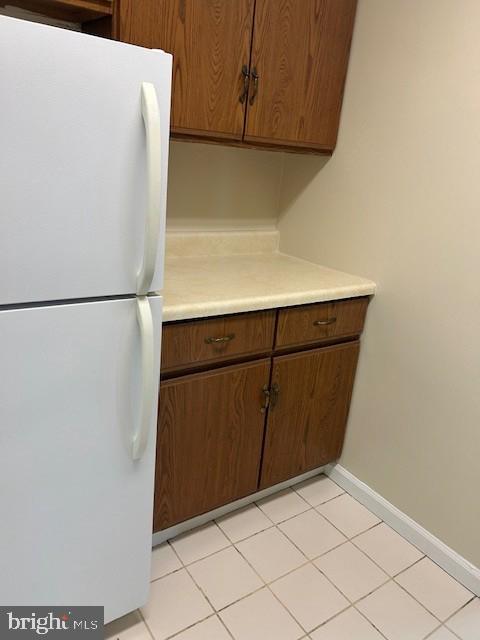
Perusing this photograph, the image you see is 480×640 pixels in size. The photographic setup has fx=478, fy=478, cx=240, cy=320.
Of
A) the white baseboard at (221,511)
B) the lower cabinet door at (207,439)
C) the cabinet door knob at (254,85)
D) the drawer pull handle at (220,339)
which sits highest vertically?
the cabinet door knob at (254,85)

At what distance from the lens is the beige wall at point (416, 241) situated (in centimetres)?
159

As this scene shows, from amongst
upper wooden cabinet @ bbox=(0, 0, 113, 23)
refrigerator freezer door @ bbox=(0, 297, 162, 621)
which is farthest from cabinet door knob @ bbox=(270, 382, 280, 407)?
upper wooden cabinet @ bbox=(0, 0, 113, 23)

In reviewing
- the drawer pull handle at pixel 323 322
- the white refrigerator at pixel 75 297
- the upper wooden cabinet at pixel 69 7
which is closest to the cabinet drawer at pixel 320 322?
the drawer pull handle at pixel 323 322

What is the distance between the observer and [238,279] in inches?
Result: 71.5

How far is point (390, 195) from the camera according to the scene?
1812 millimetres

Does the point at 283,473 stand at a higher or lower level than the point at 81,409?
lower

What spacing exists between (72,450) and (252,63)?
1358 mm

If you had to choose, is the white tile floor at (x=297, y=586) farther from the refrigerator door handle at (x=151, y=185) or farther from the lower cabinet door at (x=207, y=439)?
the refrigerator door handle at (x=151, y=185)

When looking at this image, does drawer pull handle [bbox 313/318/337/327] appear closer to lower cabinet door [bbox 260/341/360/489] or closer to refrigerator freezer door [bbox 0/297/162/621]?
lower cabinet door [bbox 260/341/360/489]

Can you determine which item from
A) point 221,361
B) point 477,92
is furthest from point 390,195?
point 221,361

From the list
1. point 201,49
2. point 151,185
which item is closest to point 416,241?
point 201,49

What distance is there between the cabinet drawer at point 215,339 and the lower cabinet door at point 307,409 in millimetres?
150

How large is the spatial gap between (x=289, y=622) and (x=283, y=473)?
1.82 ft

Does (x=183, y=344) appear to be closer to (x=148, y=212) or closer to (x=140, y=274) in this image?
(x=140, y=274)
